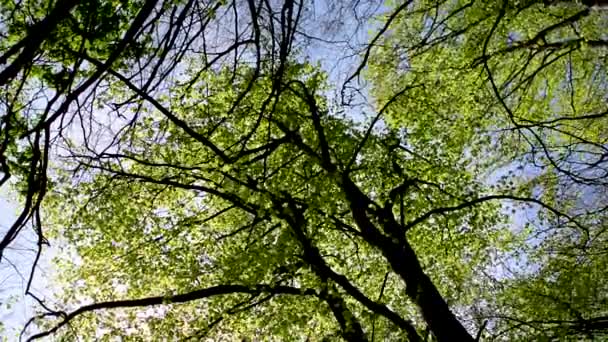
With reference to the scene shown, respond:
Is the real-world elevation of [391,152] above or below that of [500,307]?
above

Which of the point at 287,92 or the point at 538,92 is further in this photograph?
the point at 538,92

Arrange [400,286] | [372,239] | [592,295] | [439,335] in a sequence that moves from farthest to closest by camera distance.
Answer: [400,286]
[592,295]
[372,239]
[439,335]

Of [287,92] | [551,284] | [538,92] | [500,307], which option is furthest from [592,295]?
[287,92]

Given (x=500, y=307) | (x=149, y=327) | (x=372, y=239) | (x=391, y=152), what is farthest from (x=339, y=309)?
(x=500, y=307)

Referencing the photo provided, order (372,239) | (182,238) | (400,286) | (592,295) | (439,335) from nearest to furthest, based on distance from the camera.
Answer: (439,335), (372,239), (592,295), (182,238), (400,286)

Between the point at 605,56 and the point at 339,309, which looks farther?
the point at 605,56

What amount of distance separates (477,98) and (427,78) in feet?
3.44

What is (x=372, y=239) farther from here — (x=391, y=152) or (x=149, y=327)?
(x=149, y=327)

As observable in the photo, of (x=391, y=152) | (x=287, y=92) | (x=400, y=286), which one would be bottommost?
(x=400, y=286)

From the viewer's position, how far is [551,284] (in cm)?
1008

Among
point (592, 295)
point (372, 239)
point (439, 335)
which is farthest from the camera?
point (592, 295)

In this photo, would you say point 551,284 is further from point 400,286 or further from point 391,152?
point 391,152

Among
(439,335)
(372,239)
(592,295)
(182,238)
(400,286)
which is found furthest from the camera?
(400,286)

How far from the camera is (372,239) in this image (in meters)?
8.52
